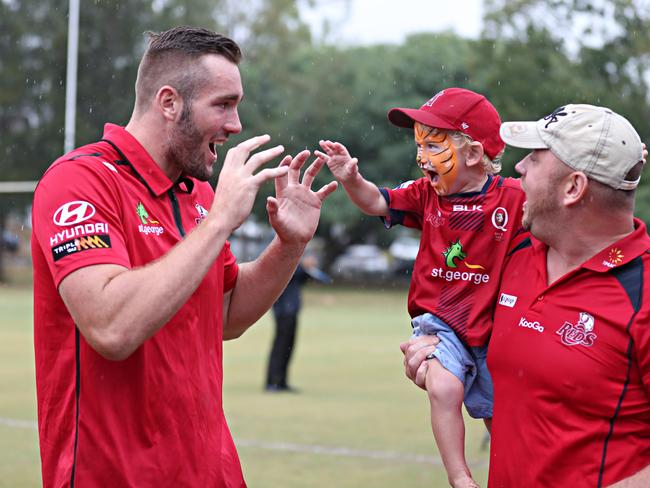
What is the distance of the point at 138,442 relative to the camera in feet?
11.3

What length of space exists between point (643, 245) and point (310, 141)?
35.8 m

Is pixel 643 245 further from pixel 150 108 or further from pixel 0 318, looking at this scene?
pixel 0 318

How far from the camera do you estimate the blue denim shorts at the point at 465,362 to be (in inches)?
150

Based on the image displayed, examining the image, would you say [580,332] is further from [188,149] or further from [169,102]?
[169,102]

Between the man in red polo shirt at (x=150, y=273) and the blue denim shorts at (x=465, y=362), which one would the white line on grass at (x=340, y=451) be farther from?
the man in red polo shirt at (x=150, y=273)

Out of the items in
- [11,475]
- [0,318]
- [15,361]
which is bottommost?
[0,318]

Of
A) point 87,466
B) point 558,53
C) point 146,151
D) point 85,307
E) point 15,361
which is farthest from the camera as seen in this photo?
point 558,53

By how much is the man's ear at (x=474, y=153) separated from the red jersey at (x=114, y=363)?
3.84ft

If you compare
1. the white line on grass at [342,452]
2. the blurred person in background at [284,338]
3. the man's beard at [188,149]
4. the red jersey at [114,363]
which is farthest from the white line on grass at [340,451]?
the man's beard at [188,149]

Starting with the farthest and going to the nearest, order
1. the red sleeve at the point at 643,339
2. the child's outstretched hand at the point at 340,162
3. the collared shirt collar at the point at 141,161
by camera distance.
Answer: the child's outstretched hand at the point at 340,162 → the collared shirt collar at the point at 141,161 → the red sleeve at the point at 643,339

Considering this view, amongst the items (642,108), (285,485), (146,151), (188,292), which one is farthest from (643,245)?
(642,108)

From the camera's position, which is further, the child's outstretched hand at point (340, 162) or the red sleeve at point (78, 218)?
the child's outstretched hand at point (340, 162)

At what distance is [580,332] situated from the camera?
3.28 meters

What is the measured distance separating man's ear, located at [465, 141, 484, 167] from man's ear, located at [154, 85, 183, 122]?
3.78 ft
